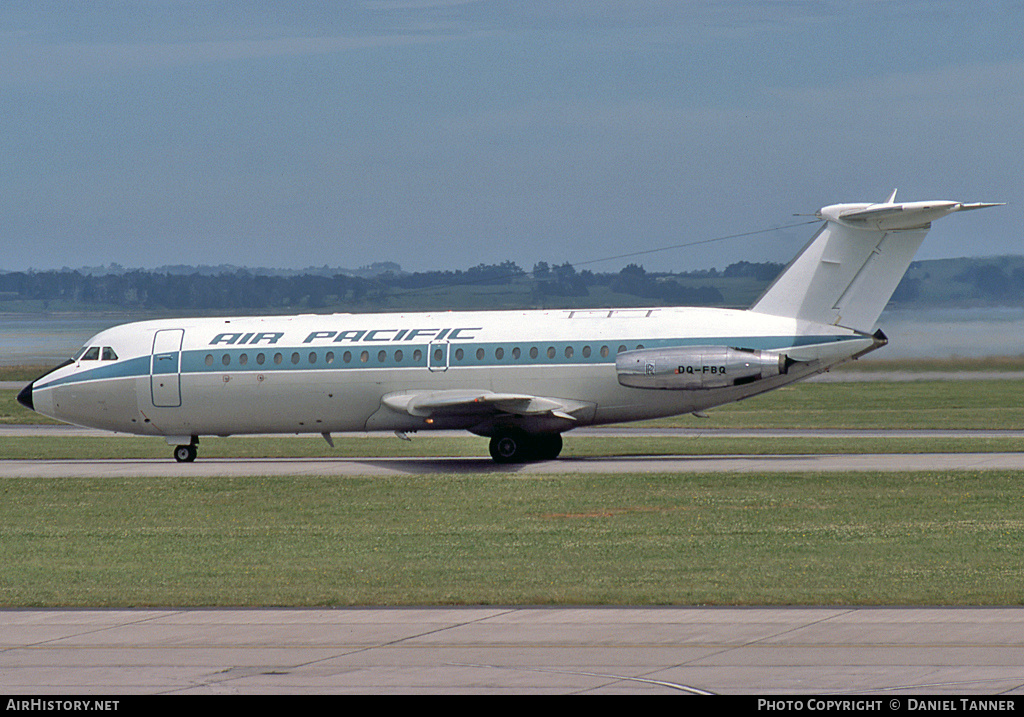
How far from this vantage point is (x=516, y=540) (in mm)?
21047

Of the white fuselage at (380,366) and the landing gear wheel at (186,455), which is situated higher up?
the white fuselage at (380,366)

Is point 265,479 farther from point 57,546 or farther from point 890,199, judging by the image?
point 890,199

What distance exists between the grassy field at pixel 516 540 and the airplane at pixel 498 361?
4.09m

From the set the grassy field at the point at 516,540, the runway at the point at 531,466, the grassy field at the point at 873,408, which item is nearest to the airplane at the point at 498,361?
the runway at the point at 531,466

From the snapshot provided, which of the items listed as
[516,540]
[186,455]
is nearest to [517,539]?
[516,540]

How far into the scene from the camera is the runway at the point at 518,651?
1129 cm

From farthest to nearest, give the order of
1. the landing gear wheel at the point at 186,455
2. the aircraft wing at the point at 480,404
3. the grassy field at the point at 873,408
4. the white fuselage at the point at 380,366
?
the grassy field at the point at 873,408 → the landing gear wheel at the point at 186,455 → the white fuselage at the point at 380,366 → the aircraft wing at the point at 480,404

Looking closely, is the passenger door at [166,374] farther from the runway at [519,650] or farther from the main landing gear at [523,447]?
the runway at [519,650]

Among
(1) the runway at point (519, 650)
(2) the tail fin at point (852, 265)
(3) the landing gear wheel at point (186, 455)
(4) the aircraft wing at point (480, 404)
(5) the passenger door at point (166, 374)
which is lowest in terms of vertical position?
(3) the landing gear wheel at point (186, 455)

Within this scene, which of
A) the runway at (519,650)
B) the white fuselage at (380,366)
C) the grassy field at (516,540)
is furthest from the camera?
the white fuselage at (380,366)

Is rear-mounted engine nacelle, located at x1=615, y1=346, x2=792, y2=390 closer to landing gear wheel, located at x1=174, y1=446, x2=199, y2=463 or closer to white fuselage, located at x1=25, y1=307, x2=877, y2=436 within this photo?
white fuselage, located at x1=25, y1=307, x2=877, y2=436

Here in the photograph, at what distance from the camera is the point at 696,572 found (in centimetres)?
1750

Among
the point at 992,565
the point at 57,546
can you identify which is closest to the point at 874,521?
the point at 992,565

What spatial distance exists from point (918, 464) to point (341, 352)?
51.2 ft
